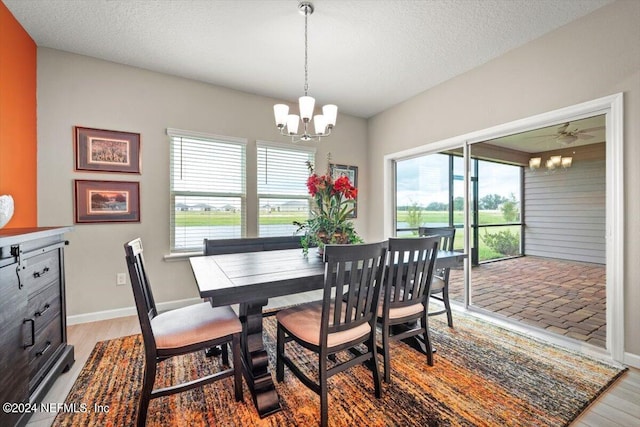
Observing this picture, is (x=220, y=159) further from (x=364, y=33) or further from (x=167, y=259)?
(x=364, y=33)

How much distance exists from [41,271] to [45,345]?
495 millimetres

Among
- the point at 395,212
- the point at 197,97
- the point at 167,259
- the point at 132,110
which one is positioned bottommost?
the point at 167,259

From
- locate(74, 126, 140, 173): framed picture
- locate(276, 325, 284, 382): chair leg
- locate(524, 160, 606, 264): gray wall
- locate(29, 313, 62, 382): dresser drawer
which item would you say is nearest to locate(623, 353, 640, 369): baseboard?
locate(524, 160, 606, 264): gray wall

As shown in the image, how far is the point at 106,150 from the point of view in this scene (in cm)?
298

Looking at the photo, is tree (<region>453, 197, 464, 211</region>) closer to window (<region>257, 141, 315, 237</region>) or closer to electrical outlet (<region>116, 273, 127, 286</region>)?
window (<region>257, 141, 315, 237</region>)

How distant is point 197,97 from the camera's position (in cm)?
344

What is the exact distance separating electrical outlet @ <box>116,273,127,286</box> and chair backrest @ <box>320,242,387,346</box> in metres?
2.69

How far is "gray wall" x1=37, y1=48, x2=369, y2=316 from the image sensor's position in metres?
2.77

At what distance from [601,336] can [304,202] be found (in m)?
3.56

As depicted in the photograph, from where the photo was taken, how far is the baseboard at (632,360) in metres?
2.05

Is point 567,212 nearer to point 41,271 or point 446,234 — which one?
point 446,234

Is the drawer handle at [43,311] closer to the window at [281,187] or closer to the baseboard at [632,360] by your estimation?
the window at [281,187]

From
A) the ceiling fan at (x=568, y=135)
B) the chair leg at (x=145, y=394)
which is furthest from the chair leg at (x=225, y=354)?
the ceiling fan at (x=568, y=135)

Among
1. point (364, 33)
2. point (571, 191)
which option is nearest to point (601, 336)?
point (571, 191)
